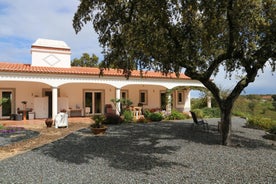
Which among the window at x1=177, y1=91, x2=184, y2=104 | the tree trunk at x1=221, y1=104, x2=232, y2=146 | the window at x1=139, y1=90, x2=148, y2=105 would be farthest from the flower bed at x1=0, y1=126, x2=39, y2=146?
the window at x1=177, y1=91, x2=184, y2=104

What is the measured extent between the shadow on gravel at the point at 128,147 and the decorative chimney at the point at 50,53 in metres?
11.4

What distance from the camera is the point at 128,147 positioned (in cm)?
891

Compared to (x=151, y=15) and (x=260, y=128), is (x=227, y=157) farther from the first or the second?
(x=260, y=128)

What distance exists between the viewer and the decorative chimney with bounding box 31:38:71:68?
70.0ft

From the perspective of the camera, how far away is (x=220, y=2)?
702 centimetres

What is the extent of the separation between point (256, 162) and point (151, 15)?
4.96m

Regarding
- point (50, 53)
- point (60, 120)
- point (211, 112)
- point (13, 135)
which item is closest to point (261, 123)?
point (211, 112)

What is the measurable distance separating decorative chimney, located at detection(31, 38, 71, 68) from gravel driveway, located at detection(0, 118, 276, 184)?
13.0 meters

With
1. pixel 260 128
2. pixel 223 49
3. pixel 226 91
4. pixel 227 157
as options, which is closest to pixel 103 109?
pixel 226 91

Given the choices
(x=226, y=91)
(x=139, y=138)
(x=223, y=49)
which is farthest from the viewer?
(x=226, y=91)

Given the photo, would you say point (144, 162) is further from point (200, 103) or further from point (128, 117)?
point (200, 103)

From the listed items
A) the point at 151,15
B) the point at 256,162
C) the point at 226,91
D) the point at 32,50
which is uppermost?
the point at 32,50

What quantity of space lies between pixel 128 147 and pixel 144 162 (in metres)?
2.06

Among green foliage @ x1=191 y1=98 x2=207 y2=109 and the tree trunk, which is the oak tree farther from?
green foliage @ x1=191 y1=98 x2=207 y2=109
